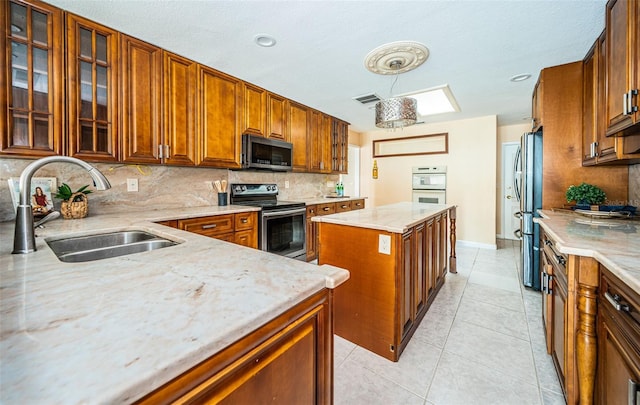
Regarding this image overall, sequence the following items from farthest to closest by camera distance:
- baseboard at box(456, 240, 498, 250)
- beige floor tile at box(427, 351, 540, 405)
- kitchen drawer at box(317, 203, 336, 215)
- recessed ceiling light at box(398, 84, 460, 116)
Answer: baseboard at box(456, 240, 498, 250)
kitchen drawer at box(317, 203, 336, 215)
recessed ceiling light at box(398, 84, 460, 116)
beige floor tile at box(427, 351, 540, 405)

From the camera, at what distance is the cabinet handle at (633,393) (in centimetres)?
78

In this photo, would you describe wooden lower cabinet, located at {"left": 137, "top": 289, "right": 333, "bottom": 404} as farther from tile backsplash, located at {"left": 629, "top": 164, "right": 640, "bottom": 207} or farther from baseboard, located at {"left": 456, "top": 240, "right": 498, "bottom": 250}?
baseboard, located at {"left": 456, "top": 240, "right": 498, "bottom": 250}

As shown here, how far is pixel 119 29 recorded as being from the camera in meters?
2.09

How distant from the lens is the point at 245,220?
2.77m

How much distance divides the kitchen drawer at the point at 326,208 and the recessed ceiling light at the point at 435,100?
6.05ft

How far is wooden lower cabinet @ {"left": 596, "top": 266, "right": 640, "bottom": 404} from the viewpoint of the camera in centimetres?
81

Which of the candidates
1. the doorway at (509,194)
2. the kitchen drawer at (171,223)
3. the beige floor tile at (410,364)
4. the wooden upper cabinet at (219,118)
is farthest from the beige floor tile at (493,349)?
the doorway at (509,194)

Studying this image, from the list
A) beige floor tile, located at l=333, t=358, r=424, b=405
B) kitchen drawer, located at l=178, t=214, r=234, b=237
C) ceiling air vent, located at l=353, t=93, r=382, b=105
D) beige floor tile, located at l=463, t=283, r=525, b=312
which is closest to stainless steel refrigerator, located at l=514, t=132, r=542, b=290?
beige floor tile, located at l=463, t=283, r=525, b=312

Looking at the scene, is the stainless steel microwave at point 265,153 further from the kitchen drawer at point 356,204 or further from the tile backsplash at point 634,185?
the tile backsplash at point 634,185

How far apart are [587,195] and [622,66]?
1102 mm

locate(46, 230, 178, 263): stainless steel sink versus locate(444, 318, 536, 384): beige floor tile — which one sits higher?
locate(46, 230, 178, 263): stainless steel sink

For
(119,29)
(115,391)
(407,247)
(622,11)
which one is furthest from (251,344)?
(119,29)

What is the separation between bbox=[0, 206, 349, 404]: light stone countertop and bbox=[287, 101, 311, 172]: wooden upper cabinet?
3.03 metres

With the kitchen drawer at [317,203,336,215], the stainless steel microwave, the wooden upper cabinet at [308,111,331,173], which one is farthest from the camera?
the wooden upper cabinet at [308,111,331,173]
